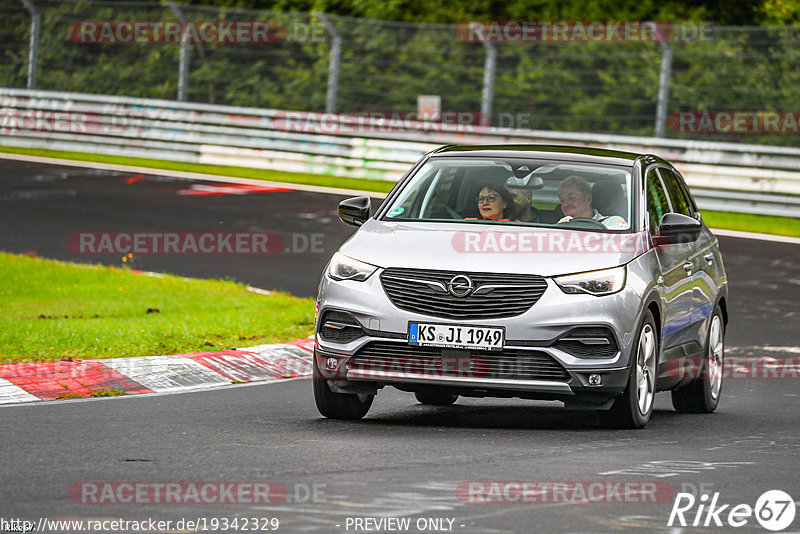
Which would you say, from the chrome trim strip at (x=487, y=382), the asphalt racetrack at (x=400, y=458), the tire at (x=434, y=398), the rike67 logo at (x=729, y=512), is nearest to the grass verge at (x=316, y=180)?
the asphalt racetrack at (x=400, y=458)

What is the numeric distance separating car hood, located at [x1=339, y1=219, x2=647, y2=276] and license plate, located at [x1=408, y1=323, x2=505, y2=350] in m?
0.34

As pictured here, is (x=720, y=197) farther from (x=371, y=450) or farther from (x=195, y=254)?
(x=371, y=450)

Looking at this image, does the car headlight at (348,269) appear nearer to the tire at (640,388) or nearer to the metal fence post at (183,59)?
the tire at (640,388)

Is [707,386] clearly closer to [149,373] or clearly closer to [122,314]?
[149,373]

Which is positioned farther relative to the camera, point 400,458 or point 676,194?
point 676,194

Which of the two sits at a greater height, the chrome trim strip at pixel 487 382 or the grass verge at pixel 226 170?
the chrome trim strip at pixel 487 382

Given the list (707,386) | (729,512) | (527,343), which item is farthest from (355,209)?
(729,512)

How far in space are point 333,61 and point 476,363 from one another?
18.2 m

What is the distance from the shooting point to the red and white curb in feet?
32.4

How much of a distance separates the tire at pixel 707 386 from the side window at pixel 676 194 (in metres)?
0.76

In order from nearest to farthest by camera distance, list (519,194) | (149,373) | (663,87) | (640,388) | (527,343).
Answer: (527,343) → (640,388) → (519,194) → (149,373) → (663,87)

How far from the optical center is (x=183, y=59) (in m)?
27.2

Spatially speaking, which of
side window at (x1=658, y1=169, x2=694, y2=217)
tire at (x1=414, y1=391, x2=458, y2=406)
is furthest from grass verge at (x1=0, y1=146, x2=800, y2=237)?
tire at (x1=414, y1=391, x2=458, y2=406)

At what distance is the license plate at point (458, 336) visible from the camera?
8.44 m
